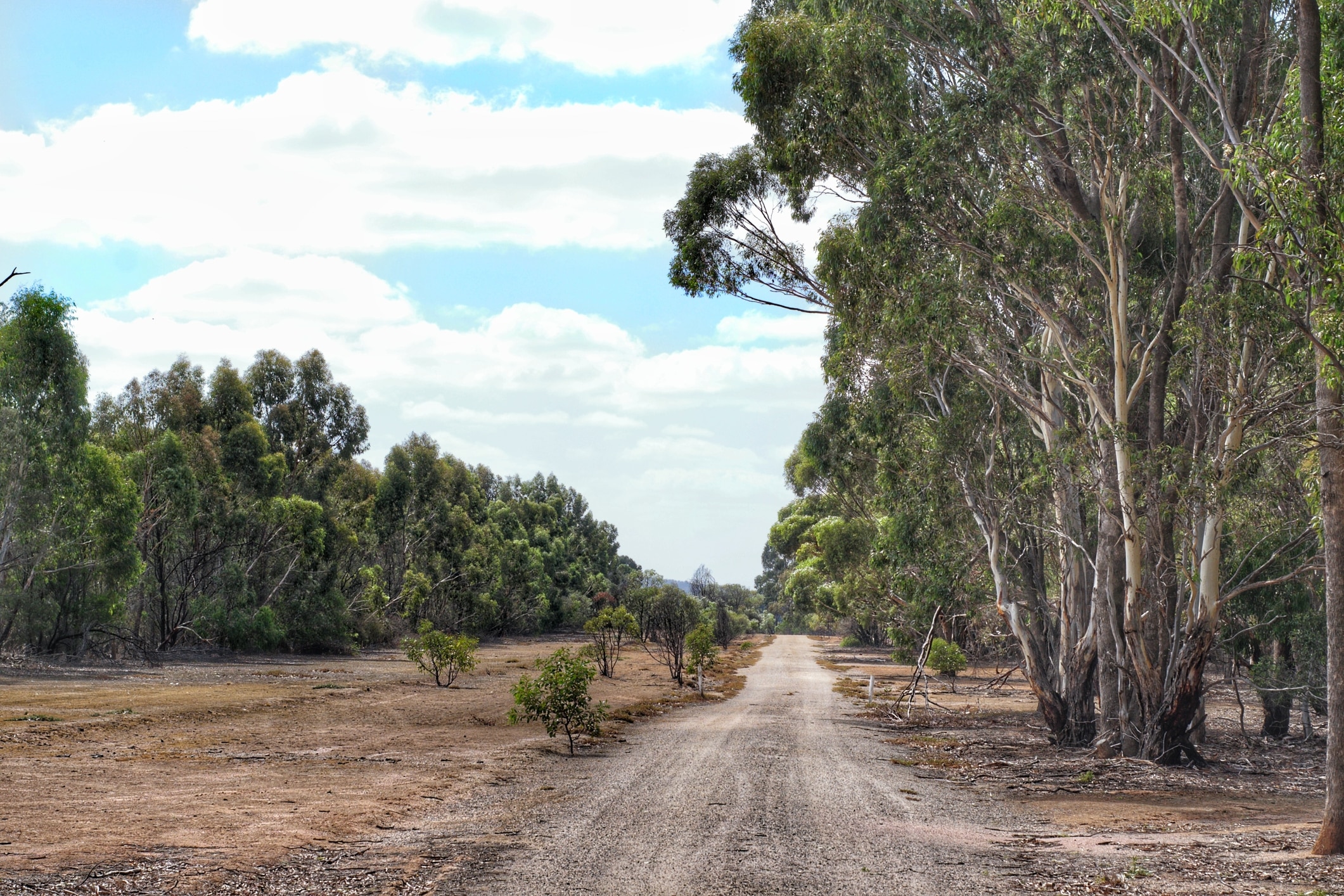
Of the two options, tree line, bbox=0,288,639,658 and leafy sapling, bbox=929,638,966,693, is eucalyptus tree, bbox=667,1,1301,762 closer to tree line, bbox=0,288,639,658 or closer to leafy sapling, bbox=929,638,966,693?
leafy sapling, bbox=929,638,966,693

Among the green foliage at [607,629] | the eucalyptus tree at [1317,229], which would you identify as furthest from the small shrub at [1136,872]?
the green foliage at [607,629]

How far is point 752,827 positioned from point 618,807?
1.87 meters

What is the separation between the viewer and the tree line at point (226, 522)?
1283 inches

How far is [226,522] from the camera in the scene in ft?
152

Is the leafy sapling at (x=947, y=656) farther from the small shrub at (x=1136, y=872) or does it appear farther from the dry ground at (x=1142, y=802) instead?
the small shrub at (x=1136, y=872)

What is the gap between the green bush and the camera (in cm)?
3362

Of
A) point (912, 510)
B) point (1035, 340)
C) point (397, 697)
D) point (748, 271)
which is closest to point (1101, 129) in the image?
point (1035, 340)

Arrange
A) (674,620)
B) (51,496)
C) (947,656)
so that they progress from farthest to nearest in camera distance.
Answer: (674,620) < (947,656) < (51,496)

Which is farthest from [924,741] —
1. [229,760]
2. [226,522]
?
[226,522]

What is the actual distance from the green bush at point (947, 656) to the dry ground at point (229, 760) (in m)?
10.1

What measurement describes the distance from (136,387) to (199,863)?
1735 inches

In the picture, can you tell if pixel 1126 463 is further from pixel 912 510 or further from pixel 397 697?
pixel 397 697

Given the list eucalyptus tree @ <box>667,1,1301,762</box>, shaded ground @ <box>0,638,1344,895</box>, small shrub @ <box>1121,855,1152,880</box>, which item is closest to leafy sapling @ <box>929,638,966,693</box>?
shaded ground @ <box>0,638,1344,895</box>

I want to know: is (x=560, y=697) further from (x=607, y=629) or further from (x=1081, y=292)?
(x=607, y=629)
